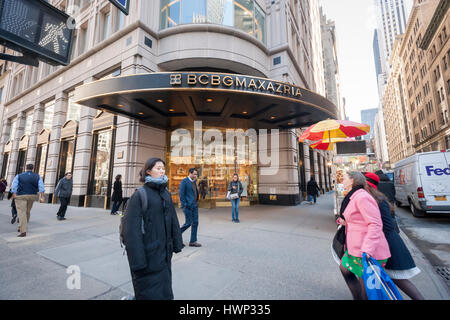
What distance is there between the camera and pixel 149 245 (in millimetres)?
2035

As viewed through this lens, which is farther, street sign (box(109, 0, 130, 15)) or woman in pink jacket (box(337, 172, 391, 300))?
street sign (box(109, 0, 130, 15))

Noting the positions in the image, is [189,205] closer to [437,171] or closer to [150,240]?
[150,240]

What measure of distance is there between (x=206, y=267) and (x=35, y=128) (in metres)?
21.2

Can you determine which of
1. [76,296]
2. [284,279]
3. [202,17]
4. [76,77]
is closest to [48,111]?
[76,77]

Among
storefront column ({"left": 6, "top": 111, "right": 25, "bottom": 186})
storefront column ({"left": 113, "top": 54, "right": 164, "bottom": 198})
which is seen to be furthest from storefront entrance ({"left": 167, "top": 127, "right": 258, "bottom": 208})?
storefront column ({"left": 6, "top": 111, "right": 25, "bottom": 186})

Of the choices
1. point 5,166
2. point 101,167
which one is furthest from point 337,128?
point 5,166

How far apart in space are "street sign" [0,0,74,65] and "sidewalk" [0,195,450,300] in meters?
3.67

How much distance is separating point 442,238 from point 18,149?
29.7 meters

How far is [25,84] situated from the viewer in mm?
19891

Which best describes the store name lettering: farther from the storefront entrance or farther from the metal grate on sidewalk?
the metal grate on sidewalk

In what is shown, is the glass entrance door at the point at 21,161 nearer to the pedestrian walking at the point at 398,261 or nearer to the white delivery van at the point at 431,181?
the pedestrian walking at the point at 398,261

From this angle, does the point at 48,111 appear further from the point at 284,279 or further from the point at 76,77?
the point at 284,279

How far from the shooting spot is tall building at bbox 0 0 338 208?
9.15 metres
